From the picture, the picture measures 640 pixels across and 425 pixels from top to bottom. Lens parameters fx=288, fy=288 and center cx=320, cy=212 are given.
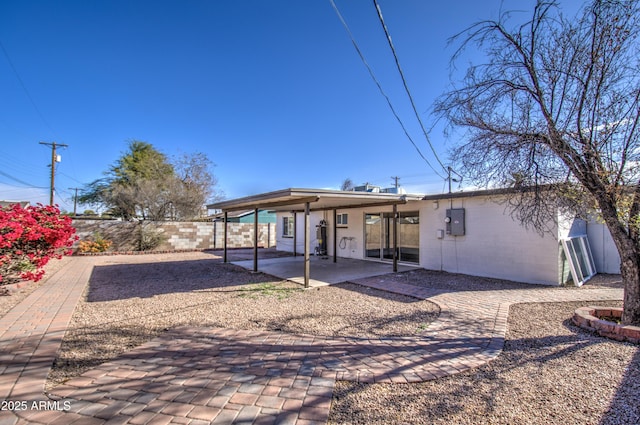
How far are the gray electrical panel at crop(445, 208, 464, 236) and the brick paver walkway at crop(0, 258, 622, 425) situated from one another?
4280 millimetres

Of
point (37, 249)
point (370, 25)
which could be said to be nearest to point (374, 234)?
point (370, 25)

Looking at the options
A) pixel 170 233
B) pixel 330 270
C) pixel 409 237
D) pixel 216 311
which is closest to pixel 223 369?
pixel 216 311

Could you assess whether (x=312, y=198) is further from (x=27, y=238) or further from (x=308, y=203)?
(x=27, y=238)

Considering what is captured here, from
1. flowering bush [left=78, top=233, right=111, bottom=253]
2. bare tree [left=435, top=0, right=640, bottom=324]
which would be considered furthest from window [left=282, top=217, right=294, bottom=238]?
bare tree [left=435, top=0, right=640, bottom=324]

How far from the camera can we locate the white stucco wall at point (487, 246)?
24.6ft

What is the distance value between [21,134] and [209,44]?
56.6ft

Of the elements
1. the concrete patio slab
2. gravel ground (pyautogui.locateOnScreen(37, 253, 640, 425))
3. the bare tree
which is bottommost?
gravel ground (pyautogui.locateOnScreen(37, 253, 640, 425))

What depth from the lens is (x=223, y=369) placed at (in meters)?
3.00

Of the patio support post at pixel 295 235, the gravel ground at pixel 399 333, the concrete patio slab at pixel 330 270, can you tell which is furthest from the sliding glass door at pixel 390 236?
the patio support post at pixel 295 235

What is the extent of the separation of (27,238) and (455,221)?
37.4 feet

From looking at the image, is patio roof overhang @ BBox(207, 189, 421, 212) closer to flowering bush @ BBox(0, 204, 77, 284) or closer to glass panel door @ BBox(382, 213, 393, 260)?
glass panel door @ BBox(382, 213, 393, 260)

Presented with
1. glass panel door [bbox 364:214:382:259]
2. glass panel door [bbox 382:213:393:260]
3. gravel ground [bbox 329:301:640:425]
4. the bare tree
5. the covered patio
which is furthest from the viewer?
glass panel door [bbox 364:214:382:259]

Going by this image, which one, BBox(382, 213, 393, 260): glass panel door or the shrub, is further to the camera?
the shrub

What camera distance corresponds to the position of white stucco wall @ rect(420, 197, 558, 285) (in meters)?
7.50
